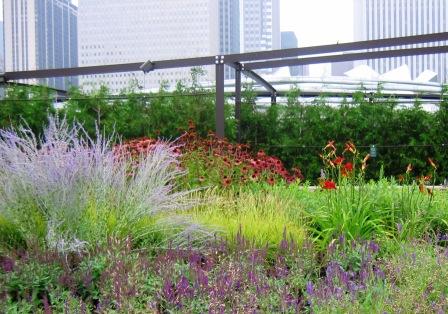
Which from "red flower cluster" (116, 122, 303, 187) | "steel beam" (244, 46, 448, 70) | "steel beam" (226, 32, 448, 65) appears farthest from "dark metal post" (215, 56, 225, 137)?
"red flower cluster" (116, 122, 303, 187)

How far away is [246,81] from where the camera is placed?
30.7 feet

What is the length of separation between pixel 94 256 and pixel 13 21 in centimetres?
825

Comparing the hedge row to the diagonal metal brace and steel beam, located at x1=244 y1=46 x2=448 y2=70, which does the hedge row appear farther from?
steel beam, located at x1=244 y1=46 x2=448 y2=70

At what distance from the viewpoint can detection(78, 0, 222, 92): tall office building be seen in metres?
9.26

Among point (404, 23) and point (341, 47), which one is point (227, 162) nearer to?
point (341, 47)

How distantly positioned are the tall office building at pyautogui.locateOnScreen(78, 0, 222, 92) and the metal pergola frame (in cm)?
104

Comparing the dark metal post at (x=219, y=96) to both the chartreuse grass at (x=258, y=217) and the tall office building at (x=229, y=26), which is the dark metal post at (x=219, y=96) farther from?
the chartreuse grass at (x=258, y=217)

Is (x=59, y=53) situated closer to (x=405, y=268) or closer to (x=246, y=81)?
(x=246, y=81)

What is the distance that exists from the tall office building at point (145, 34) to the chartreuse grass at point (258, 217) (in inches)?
205

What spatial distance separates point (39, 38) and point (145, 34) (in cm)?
184

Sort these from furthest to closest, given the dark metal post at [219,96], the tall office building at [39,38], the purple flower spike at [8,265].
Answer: the tall office building at [39,38]
the dark metal post at [219,96]
the purple flower spike at [8,265]

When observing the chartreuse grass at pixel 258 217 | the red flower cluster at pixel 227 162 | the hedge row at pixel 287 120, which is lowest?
the chartreuse grass at pixel 258 217

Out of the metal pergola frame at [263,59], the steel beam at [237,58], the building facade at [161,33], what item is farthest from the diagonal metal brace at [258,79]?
the building facade at [161,33]

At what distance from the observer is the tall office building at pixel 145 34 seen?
9.26m
